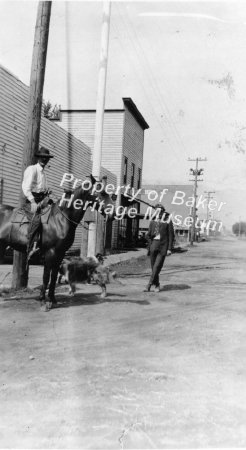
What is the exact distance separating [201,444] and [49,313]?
15.7ft

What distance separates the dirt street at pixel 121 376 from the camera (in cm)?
323

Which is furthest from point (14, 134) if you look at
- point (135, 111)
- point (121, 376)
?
point (135, 111)

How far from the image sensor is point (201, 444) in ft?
10.2

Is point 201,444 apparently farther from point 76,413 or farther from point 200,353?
point 200,353

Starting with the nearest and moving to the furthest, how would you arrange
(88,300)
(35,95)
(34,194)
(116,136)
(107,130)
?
(34,194), (88,300), (35,95), (116,136), (107,130)

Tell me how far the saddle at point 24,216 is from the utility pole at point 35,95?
123 centimetres

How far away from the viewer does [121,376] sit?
443 cm

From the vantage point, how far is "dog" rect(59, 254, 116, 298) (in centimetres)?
923

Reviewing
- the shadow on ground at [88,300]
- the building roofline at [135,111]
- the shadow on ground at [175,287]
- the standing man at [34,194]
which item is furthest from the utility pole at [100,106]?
the building roofline at [135,111]

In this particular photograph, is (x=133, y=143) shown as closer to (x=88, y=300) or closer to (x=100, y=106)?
(x=100, y=106)

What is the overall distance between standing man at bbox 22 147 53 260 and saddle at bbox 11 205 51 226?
0.19 feet

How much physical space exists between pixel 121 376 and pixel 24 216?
180 inches

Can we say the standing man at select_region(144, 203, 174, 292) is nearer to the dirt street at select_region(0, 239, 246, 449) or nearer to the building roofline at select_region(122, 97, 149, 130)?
the dirt street at select_region(0, 239, 246, 449)

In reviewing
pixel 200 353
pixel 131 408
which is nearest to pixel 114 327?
pixel 200 353
